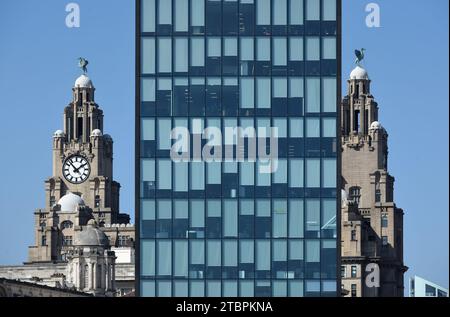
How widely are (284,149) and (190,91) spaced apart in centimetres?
1128

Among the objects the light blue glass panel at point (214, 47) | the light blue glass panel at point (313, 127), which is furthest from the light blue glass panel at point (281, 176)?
the light blue glass panel at point (214, 47)

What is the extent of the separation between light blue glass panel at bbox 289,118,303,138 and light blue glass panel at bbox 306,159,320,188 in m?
2.46

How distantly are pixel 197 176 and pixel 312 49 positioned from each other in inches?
611

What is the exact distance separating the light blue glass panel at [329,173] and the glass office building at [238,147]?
119mm

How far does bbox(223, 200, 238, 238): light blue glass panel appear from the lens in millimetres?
178375

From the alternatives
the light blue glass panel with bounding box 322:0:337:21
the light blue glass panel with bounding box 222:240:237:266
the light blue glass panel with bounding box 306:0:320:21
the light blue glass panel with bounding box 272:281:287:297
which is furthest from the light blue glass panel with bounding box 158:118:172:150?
the light blue glass panel with bounding box 322:0:337:21

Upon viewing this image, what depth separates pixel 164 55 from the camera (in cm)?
18275

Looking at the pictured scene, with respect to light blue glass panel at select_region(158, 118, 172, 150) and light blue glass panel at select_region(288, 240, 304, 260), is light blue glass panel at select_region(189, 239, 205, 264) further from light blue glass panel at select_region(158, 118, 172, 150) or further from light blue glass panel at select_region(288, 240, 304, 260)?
light blue glass panel at select_region(158, 118, 172, 150)

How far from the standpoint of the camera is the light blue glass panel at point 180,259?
176 meters

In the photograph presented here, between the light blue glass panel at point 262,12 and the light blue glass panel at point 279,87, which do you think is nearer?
the light blue glass panel at point 279,87

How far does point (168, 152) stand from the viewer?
177 meters

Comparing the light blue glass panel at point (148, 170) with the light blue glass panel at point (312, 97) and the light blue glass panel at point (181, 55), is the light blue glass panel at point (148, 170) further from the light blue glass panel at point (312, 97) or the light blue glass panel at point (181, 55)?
the light blue glass panel at point (312, 97)
